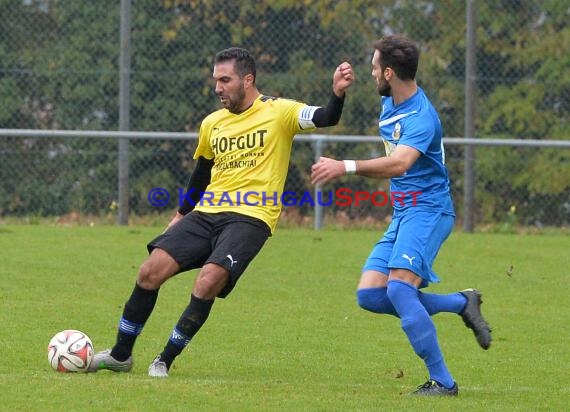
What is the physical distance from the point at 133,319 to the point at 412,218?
165 cm

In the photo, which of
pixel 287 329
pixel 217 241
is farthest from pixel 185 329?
pixel 287 329

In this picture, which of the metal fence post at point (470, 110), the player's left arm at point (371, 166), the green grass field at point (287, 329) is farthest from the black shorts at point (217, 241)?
the metal fence post at point (470, 110)

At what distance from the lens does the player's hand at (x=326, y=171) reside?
616 centimetres

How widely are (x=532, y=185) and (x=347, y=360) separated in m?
7.97

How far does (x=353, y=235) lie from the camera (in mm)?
14570

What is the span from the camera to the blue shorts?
6.88 meters

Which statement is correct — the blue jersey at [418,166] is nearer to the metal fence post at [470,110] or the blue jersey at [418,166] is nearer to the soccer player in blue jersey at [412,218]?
the soccer player in blue jersey at [412,218]

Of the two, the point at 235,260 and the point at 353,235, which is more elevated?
the point at 235,260

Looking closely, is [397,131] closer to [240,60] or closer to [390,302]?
[390,302]

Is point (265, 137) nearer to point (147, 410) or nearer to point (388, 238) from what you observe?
point (388, 238)

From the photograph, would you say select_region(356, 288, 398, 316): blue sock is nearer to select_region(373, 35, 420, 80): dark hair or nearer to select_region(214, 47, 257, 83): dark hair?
select_region(373, 35, 420, 80): dark hair

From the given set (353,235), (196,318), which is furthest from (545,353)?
(353,235)

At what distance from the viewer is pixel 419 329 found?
22.2ft

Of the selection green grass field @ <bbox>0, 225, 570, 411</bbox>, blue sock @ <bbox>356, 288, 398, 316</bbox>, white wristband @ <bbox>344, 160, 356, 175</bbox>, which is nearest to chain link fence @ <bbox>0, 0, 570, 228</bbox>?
green grass field @ <bbox>0, 225, 570, 411</bbox>
